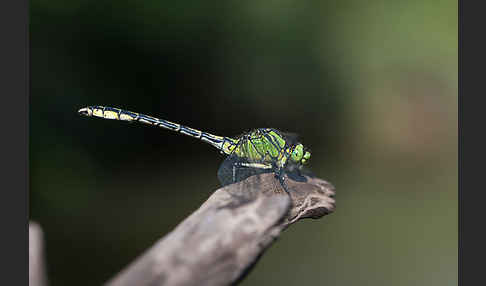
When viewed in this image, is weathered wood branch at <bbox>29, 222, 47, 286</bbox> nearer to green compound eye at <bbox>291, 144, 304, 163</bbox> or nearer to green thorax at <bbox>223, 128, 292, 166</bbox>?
green thorax at <bbox>223, 128, 292, 166</bbox>

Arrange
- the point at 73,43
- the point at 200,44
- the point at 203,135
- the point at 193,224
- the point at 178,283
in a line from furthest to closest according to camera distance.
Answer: the point at 200,44
the point at 73,43
the point at 203,135
the point at 193,224
the point at 178,283

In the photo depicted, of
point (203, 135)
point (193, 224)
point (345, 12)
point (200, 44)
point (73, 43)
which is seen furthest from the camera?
point (345, 12)

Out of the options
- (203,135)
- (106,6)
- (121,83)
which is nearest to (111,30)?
(106,6)

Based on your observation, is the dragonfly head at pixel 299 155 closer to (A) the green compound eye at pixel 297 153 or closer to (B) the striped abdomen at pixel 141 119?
(A) the green compound eye at pixel 297 153

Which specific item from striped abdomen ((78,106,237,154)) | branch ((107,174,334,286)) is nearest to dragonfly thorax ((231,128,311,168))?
striped abdomen ((78,106,237,154))

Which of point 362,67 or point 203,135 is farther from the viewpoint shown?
point 362,67

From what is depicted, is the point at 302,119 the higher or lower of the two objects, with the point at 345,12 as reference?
lower

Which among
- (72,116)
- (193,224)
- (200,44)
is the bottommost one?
(193,224)

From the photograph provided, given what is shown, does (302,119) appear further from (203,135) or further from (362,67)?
(203,135)

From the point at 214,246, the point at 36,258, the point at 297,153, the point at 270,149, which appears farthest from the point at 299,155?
the point at 36,258
